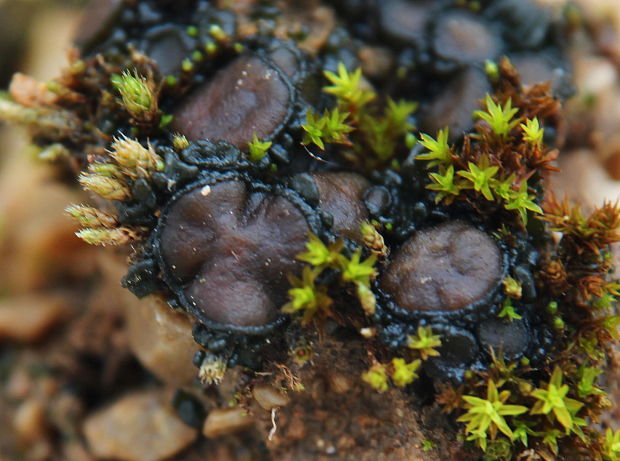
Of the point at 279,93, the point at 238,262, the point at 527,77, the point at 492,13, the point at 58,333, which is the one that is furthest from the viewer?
the point at 58,333

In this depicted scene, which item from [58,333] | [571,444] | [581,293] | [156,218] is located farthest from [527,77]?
[58,333]

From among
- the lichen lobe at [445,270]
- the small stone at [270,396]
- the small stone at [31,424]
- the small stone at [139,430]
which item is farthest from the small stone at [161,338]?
the lichen lobe at [445,270]

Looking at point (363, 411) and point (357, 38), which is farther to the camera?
point (357, 38)

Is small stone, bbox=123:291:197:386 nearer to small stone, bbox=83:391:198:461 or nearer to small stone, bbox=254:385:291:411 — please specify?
small stone, bbox=83:391:198:461

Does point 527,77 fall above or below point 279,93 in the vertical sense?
below

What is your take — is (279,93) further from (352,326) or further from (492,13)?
(492,13)

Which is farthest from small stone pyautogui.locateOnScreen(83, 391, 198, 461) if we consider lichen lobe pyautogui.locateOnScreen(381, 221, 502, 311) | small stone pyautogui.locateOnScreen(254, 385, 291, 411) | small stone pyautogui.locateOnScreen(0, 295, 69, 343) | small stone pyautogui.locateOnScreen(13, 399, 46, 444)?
lichen lobe pyautogui.locateOnScreen(381, 221, 502, 311)
